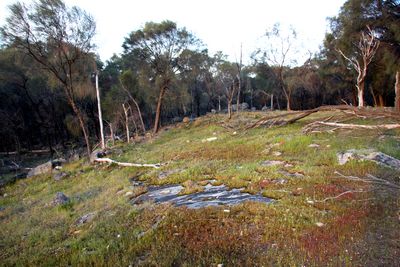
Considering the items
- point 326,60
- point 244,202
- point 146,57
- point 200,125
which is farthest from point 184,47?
point 244,202

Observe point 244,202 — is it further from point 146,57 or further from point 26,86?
point 26,86

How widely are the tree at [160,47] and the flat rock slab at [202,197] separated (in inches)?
911

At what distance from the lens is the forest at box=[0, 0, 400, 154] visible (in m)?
22.2

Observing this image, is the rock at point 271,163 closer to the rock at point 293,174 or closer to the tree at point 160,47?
the rock at point 293,174

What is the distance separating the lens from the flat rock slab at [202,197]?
277 inches

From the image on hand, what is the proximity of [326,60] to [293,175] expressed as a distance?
35.2 metres

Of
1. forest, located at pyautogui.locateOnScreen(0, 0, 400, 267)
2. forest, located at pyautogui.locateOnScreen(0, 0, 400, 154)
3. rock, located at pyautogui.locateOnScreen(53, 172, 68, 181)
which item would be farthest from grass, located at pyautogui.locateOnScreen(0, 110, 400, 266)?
forest, located at pyautogui.locateOnScreen(0, 0, 400, 154)

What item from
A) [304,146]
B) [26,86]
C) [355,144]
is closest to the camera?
[355,144]

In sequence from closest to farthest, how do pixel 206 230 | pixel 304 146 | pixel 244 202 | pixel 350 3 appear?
pixel 206 230
pixel 244 202
pixel 304 146
pixel 350 3

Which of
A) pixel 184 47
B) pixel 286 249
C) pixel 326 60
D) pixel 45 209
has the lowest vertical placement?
pixel 45 209

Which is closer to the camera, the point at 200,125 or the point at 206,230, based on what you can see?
the point at 206,230

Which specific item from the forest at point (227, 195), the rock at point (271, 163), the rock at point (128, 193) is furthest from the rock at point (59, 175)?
the rock at point (271, 163)

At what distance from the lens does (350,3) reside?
24.1 metres

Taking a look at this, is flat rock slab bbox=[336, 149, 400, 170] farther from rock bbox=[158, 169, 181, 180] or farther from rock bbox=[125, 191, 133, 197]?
rock bbox=[125, 191, 133, 197]
